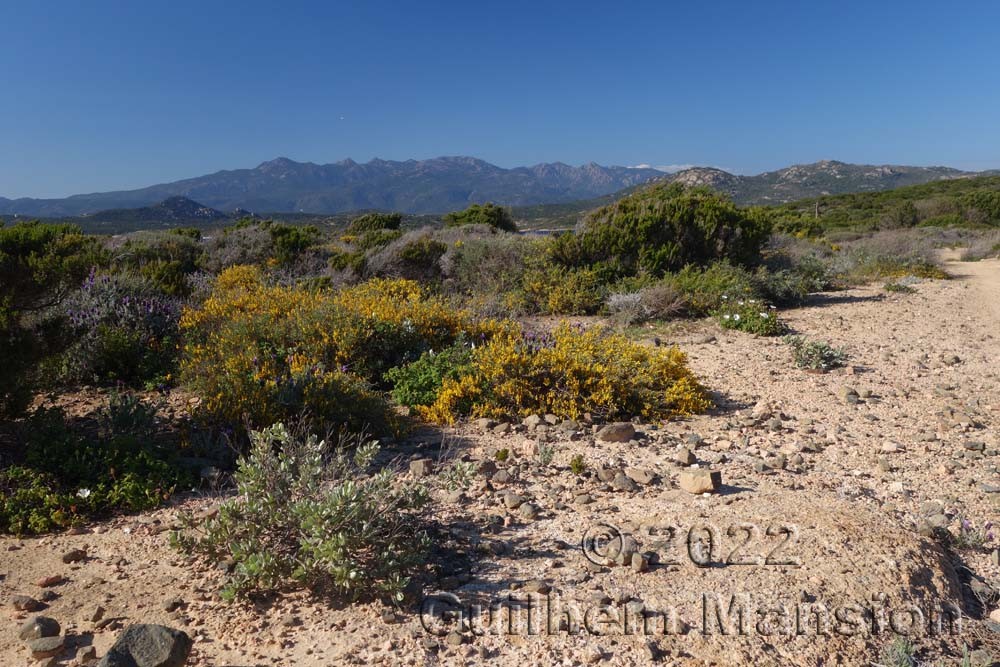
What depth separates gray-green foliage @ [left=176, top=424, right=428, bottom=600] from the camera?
236cm

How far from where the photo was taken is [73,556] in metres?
2.77

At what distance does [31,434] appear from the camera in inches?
141

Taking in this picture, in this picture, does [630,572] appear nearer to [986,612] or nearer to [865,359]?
[986,612]

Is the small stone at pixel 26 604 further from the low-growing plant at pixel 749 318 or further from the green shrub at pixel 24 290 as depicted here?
the low-growing plant at pixel 749 318

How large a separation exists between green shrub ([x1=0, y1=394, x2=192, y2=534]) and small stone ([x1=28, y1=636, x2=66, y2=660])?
993 millimetres

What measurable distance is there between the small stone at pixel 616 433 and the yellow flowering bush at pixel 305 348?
1483mm

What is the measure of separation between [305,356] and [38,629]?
3.20 metres

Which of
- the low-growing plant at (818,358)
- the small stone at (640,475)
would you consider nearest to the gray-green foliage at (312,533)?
the small stone at (640,475)

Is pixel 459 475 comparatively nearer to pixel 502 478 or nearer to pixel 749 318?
pixel 502 478

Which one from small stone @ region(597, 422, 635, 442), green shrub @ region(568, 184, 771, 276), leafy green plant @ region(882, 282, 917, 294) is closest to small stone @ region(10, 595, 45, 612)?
small stone @ region(597, 422, 635, 442)

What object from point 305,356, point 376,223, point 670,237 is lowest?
point 305,356

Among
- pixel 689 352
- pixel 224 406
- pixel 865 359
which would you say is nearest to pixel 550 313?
pixel 689 352

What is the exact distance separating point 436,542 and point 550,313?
6.60 m

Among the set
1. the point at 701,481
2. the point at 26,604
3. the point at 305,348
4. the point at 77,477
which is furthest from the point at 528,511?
the point at 305,348
